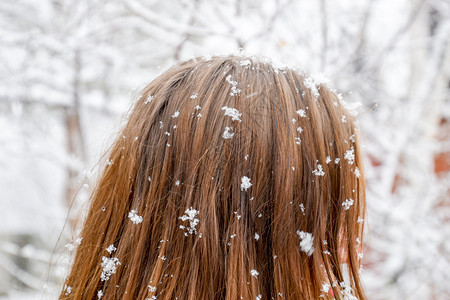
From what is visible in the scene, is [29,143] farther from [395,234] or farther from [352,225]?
[352,225]

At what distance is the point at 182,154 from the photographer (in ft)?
3.04

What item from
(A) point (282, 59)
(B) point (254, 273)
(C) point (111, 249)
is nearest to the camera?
(B) point (254, 273)

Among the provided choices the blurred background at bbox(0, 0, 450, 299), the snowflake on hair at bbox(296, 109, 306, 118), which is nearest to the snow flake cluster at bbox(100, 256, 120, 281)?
the snowflake on hair at bbox(296, 109, 306, 118)

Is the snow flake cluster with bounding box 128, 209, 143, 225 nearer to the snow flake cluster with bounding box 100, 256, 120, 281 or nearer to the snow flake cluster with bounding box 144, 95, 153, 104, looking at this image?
the snow flake cluster with bounding box 100, 256, 120, 281

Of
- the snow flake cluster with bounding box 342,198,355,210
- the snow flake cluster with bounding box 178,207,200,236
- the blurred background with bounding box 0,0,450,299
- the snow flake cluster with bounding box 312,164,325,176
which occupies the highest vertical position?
the blurred background with bounding box 0,0,450,299

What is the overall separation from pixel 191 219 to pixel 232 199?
10 cm

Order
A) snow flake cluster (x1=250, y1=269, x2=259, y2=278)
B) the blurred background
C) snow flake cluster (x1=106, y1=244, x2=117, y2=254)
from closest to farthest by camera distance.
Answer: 1. snow flake cluster (x1=250, y1=269, x2=259, y2=278)
2. snow flake cluster (x1=106, y1=244, x2=117, y2=254)
3. the blurred background

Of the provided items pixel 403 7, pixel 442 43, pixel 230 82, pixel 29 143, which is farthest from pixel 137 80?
pixel 230 82

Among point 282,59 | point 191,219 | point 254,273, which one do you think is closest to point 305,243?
point 254,273

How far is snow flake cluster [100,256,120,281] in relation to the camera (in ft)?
Answer: 3.09

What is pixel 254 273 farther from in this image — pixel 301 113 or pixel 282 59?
pixel 282 59

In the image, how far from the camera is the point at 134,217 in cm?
94

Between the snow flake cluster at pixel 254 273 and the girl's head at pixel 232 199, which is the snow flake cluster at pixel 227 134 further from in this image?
the snow flake cluster at pixel 254 273

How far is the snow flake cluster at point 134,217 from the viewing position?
94 centimetres
